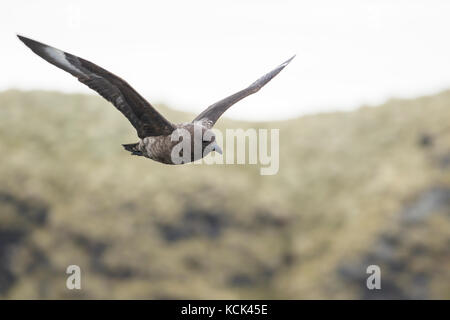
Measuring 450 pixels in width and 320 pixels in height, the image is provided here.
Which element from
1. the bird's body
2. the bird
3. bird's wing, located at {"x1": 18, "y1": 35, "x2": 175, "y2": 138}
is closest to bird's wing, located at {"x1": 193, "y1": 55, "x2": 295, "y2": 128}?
the bird

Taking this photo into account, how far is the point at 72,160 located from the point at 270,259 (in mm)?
13731

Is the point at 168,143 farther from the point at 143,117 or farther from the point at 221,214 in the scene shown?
the point at 221,214

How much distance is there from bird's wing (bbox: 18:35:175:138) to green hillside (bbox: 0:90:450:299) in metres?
23.5

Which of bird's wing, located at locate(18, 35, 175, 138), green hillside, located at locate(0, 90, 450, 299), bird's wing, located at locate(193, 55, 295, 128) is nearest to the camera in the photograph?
bird's wing, located at locate(18, 35, 175, 138)

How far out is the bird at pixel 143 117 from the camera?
9469mm

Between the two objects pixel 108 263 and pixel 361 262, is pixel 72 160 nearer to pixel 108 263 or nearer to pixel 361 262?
pixel 108 263

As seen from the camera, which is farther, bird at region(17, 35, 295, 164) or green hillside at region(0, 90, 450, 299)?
green hillside at region(0, 90, 450, 299)

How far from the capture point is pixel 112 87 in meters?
9.83

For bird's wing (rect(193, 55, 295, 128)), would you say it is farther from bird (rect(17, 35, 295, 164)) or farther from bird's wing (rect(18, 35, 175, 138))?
bird's wing (rect(18, 35, 175, 138))

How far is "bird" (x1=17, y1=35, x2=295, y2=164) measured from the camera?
9.47 metres

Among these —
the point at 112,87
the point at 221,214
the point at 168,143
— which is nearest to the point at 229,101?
the point at 168,143

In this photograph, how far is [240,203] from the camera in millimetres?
36812

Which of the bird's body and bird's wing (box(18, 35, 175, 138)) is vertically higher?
bird's wing (box(18, 35, 175, 138))

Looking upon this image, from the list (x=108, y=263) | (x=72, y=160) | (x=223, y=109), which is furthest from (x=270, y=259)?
(x=223, y=109)
